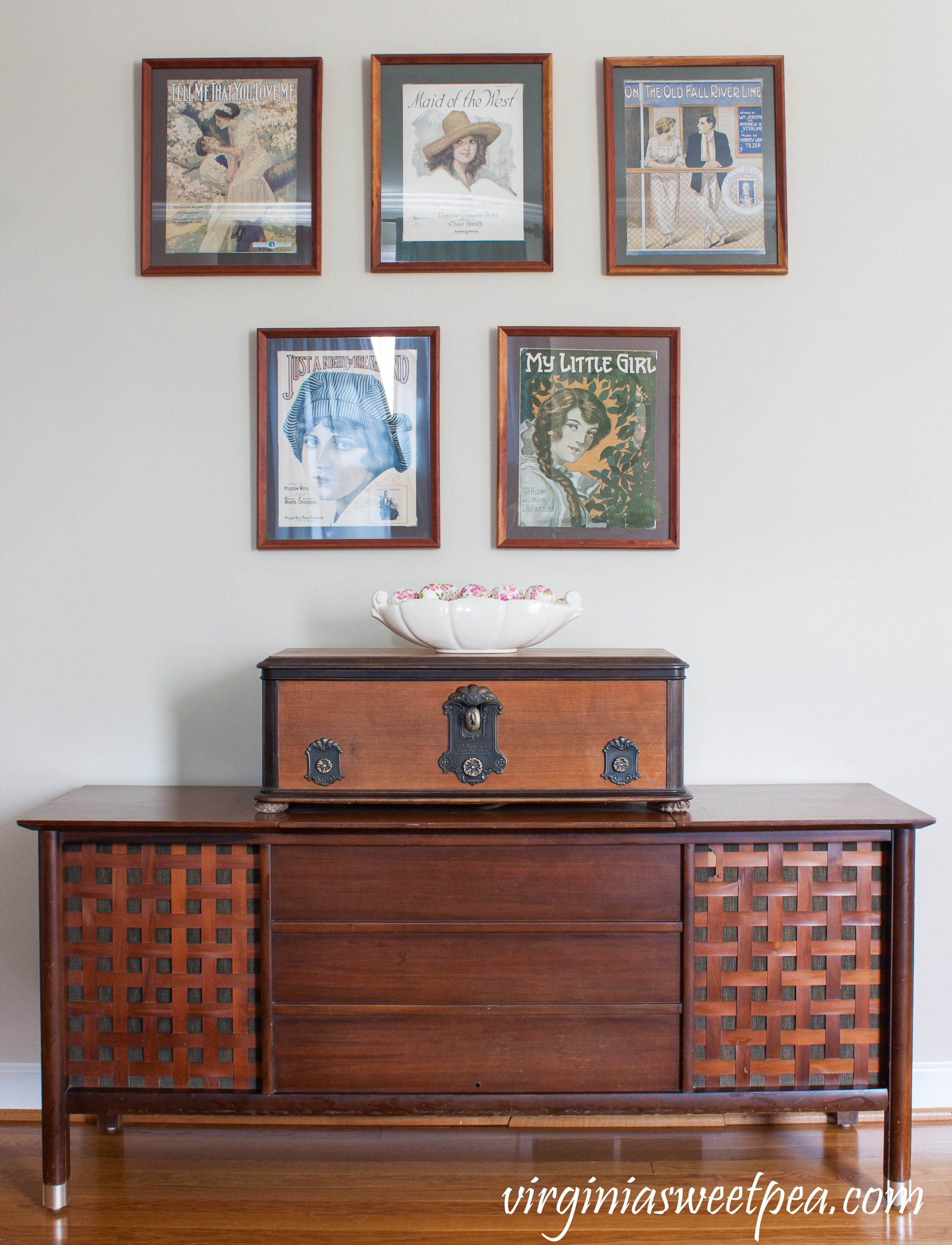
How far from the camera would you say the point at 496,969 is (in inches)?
74.8

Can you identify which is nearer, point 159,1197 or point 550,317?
point 159,1197

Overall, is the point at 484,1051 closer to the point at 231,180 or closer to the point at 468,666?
the point at 468,666

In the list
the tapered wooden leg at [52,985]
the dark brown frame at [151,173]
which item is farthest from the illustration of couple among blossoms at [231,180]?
the tapered wooden leg at [52,985]

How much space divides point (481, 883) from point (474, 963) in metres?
0.17

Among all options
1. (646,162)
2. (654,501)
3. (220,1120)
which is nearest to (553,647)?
(654,501)

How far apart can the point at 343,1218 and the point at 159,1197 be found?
1.43 ft

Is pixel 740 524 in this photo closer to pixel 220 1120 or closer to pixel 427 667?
pixel 427 667

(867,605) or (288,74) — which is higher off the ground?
(288,74)

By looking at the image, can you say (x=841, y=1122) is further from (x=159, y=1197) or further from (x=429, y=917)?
(x=159, y=1197)

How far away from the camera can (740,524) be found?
2.35 metres

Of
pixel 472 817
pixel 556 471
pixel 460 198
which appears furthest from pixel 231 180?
pixel 472 817

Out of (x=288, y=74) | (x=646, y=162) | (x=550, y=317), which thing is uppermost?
(x=288, y=74)

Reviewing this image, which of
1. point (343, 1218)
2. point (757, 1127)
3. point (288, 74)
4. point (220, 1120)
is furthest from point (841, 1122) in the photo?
point (288, 74)

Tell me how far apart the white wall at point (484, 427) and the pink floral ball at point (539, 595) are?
284mm
